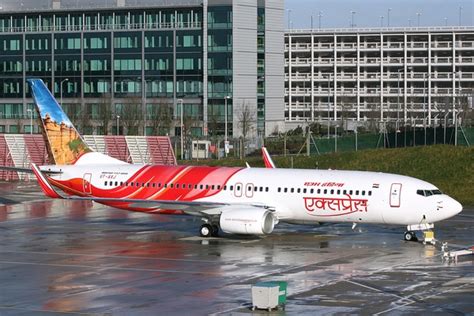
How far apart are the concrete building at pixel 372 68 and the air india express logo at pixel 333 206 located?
11582 centimetres

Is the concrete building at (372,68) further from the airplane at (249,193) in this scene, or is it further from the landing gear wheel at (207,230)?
the landing gear wheel at (207,230)

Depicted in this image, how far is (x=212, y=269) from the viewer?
38969 mm

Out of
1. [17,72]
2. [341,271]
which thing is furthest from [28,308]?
Answer: [17,72]

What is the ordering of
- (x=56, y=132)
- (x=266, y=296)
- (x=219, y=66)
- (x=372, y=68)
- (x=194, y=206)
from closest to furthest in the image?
1. (x=266, y=296)
2. (x=194, y=206)
3. (x=56, y=132)
4. (x=219, y=66)
5. (x=372, y=68)

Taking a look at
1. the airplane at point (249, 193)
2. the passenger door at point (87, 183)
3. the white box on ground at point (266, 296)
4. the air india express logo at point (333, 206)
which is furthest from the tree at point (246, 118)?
the white box on ground at point (266, 296)

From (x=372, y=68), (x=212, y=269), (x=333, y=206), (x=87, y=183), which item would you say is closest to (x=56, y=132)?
(x=87, y=183)

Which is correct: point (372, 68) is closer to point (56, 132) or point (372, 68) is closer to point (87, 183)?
point (56, 132)

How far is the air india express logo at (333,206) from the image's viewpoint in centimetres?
4762

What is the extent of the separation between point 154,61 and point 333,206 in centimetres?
9069

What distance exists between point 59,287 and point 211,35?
333 feet

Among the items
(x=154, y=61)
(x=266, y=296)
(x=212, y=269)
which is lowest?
(x=212, y=269)

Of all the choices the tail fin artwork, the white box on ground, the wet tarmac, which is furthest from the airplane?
the white box on ground

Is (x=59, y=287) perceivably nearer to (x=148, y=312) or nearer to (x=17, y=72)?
(x=148, y=312)

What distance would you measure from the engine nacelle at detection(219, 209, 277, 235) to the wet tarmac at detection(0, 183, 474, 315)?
77cm
